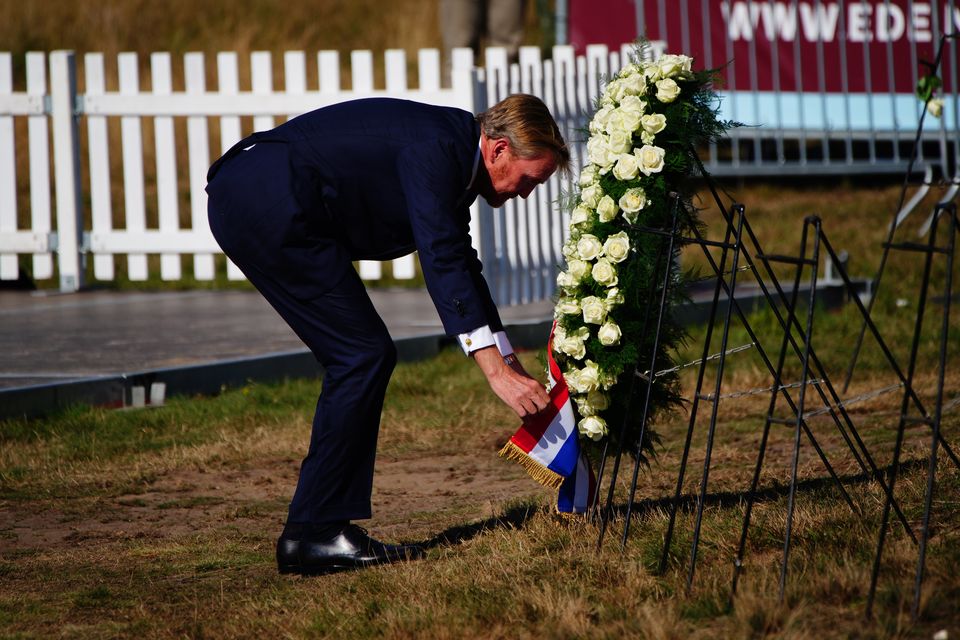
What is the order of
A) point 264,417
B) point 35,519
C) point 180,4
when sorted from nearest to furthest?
point 35,519
point 264,417
point 180,4

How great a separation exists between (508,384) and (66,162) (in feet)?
25.2

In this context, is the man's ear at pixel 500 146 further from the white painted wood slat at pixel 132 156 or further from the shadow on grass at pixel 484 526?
the white painted wood slat at pixel 132 156

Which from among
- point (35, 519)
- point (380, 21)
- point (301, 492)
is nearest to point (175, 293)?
point (35, 519)

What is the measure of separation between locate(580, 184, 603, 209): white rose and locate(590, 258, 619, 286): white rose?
0.60 feet

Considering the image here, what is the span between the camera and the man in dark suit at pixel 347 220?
12.7 feet

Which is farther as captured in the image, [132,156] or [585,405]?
[132,156]

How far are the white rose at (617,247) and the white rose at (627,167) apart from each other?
181 millimetres

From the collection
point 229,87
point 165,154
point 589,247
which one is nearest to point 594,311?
point 589,247

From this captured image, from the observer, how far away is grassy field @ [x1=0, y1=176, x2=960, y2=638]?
333 cm

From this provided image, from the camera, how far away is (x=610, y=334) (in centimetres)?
411

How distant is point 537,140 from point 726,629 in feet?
5.00

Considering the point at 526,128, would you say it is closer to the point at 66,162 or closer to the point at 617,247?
the point at 617,247

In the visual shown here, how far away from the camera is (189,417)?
6.44m

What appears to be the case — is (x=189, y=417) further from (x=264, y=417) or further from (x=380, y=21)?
(x=380, y=21)
